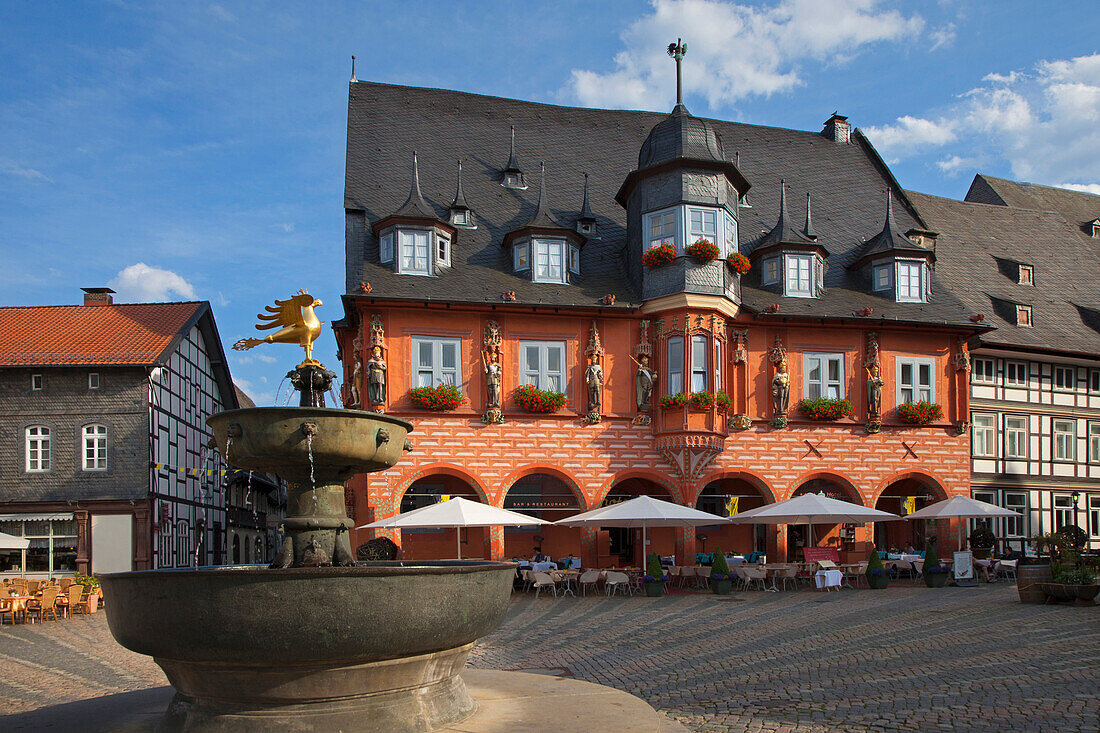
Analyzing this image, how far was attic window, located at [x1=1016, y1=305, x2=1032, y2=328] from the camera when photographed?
32.3 metres

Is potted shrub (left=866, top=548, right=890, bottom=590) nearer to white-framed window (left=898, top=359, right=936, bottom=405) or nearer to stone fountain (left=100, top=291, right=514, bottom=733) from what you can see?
white-framed window (left=898, top=359, right=936, bottom=405)

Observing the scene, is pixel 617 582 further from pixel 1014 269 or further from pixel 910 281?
pixel 1014 269

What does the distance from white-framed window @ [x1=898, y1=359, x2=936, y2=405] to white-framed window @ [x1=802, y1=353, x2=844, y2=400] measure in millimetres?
1831

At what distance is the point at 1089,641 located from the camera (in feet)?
42.6

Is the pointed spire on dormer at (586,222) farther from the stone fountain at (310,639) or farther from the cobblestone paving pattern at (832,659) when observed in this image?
the stone fountain at (310,639)

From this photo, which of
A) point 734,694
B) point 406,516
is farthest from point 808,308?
point 734,694

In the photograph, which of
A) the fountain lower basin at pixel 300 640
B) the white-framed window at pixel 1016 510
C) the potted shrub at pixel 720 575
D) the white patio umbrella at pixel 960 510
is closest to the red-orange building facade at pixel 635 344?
the white patio umbrella at pixel 960 510

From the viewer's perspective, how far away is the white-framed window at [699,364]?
25750 mm

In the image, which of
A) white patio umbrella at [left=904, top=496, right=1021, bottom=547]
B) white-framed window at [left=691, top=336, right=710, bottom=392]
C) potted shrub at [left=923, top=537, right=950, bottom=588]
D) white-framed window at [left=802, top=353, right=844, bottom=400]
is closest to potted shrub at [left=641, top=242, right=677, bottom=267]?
white-framed window at [left=691, top=336, right=710, bottom=392]

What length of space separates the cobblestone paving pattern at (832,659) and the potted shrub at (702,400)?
6775 millimetres

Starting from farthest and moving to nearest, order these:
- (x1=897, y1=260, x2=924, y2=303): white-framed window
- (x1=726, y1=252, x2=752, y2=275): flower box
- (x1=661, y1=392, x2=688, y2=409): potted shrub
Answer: (x1=897, y1=260, x2=924, y2=303): white-framed window < (x1=726, y1=252, x2=752, y2=275): flower box < (x1=661, y1=392, x2=688, y2=409): potted shrub

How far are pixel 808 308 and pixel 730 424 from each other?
419 cm

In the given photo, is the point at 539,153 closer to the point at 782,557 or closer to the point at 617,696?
the point at 782,557

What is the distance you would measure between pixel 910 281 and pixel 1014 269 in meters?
8.16
